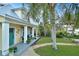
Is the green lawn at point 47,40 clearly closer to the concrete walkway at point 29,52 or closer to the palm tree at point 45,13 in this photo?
the palm tree at point 45,13

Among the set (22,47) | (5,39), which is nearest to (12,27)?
(5,39)

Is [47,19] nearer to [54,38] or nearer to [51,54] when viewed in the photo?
[54,38]

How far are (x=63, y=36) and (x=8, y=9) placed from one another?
1.29 metres

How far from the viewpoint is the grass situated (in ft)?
15.9

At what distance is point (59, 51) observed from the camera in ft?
15.9

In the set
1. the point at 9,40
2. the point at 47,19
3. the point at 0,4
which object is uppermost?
the point at 0,4

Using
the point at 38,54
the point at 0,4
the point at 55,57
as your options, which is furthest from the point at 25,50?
the point at 0,4

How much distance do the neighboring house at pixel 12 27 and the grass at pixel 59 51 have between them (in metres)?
0.37

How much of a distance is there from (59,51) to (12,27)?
3.67 ft

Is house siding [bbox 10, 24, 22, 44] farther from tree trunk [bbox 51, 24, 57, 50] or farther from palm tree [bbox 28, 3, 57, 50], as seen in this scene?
tree trunk [bbox 51, 24, 57, 50]

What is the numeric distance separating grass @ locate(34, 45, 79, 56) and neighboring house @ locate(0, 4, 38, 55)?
0.37 meters

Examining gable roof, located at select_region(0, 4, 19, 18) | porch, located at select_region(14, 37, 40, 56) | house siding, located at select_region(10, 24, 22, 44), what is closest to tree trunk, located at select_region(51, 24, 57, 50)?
porch, located at select_region(14, 37, 40, 56)

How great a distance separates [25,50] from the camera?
16.0 ft

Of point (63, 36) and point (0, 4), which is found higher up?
point (0, 4)
